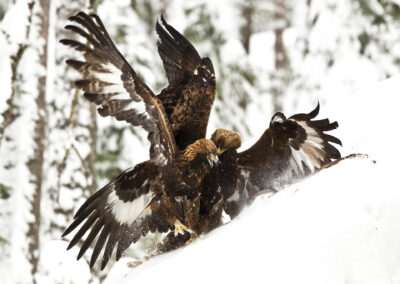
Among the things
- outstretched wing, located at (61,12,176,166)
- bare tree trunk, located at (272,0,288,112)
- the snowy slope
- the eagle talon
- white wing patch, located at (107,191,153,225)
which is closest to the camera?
the snowy slope

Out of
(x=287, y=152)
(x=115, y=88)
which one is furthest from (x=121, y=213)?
(x=287, y=152)

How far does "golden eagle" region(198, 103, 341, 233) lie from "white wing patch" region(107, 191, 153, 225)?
485 millimetres

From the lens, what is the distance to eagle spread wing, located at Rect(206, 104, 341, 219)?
3793 mm

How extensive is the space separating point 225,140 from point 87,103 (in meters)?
2.65

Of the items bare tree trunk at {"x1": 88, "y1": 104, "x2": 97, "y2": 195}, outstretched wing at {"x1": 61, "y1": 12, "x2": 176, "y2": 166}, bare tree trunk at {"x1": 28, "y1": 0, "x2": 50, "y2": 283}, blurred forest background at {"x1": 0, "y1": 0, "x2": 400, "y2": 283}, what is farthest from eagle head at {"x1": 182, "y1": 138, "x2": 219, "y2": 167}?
bare tree trunk at {"x1": 88, "y1": 104, "x2": 97, "y2": 195}

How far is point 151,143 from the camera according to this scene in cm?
349

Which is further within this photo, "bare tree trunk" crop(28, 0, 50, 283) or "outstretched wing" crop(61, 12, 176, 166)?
"bare tree trunk" crop(28, 0, 50, 283)

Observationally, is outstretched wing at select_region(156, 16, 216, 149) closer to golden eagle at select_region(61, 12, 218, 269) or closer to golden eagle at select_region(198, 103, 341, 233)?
golden eagle at select_region(61, 12, 218, 269)

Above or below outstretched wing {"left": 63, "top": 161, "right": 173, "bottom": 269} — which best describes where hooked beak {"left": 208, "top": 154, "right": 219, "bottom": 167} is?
above

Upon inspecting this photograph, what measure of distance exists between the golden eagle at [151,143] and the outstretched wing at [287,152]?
1.43ft

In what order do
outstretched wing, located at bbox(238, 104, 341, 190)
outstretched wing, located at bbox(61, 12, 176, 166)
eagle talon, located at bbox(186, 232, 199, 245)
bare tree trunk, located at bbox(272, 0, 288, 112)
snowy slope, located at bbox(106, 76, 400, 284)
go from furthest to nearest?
bare tree trunk, located at bbox(272, 0, 288, 112), outstretched wing, located at bbox(238, 104, 341, 190), eagle talon, located at bbox(186, 232, 199, 245), outstretched wing, located at bbox(61, 12, 176, 166), snowy slope, located at bbox(106, 76, 400, 284)

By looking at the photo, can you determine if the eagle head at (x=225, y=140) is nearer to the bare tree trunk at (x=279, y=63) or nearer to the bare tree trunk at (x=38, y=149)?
the bare tree trunk at (x=38, y=149)

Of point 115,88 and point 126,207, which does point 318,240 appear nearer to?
point 115,88

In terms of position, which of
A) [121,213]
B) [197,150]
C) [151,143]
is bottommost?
[121,213]
